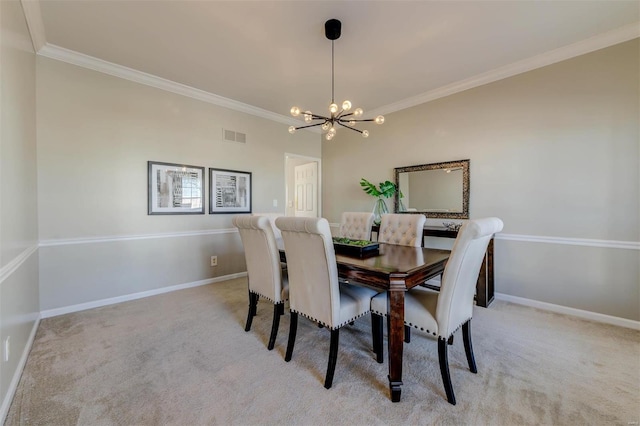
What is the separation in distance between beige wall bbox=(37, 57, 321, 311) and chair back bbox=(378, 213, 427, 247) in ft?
7.89

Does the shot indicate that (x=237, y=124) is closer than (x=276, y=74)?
No

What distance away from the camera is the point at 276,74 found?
10.4 feet

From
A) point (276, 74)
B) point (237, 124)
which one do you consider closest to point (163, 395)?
point (276, 74)

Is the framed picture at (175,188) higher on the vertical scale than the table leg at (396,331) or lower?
higher

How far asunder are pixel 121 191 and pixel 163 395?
2.44 meters

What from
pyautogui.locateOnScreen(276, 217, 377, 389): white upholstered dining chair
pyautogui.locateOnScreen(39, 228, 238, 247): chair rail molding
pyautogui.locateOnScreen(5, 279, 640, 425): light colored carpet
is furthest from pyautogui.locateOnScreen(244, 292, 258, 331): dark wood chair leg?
pyautogui.locateOnScreen(39, 228, 238, 247): chair rail molding

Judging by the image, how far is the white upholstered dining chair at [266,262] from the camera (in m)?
2.07

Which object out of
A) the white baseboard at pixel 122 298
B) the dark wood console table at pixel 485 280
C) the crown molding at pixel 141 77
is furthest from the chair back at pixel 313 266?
the crown molding at pixel 141 77

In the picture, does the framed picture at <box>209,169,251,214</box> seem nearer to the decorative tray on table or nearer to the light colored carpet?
the light colored carpet

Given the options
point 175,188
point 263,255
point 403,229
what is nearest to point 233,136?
point 175,188

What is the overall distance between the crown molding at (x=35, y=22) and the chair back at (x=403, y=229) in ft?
11.8

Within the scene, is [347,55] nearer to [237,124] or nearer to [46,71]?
[237,124]

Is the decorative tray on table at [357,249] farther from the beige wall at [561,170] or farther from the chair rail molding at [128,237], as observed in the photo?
the chair rail molding at [128,237]

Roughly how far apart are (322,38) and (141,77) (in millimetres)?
2279
